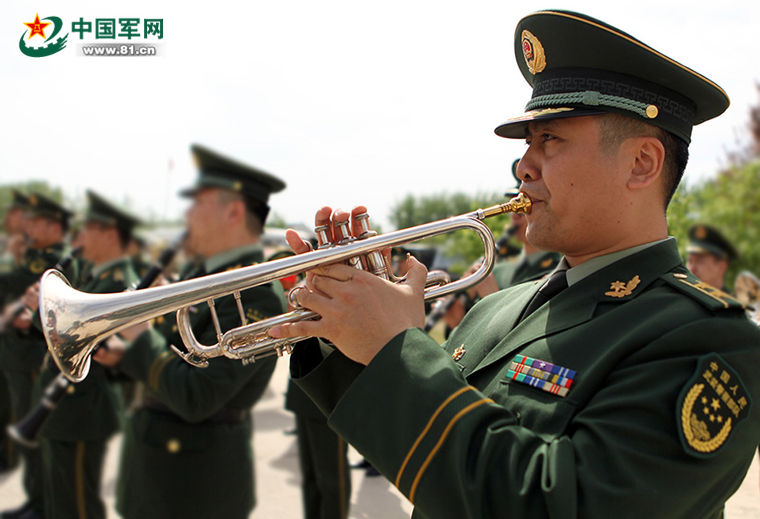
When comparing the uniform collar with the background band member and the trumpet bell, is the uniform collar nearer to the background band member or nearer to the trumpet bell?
the trumpet bell

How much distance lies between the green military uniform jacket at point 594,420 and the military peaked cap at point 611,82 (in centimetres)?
49

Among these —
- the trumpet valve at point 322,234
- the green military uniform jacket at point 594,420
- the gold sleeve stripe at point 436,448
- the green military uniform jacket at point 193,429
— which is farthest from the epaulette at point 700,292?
the green military uniform jacket at point 193,429

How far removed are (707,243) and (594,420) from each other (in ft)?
21.7

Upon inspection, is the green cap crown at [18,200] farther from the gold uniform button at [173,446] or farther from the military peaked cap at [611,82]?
the military peaked cap at [611,82]

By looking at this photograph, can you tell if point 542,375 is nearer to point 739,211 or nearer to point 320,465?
point 320,465

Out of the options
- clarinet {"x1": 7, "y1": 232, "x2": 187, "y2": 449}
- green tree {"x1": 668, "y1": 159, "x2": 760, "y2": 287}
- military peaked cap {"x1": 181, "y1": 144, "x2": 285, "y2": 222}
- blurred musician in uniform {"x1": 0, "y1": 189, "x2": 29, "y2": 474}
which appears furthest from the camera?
green tree {"x1": 668, "y1": 159, "x2": 760, "y2": 287}

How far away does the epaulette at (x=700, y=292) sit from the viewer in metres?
1.41

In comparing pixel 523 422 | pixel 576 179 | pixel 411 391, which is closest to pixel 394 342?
pixel 411 391

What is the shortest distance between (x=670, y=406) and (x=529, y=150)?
81 cm

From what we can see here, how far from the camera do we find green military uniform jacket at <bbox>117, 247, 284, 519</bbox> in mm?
3041

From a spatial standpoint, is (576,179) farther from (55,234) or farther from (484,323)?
(55,234)

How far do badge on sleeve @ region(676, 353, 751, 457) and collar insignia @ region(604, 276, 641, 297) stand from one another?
0.95 feet

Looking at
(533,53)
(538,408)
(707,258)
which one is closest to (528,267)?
(707,258)

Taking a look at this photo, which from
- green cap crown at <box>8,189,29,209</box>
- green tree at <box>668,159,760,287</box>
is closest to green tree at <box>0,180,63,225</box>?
green cap crown at <box>8,189,29,209</box>
